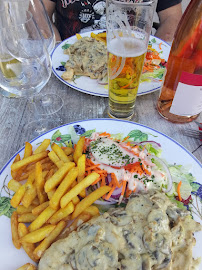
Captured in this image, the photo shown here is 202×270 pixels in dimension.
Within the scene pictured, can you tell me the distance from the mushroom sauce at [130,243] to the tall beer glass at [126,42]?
918 mm

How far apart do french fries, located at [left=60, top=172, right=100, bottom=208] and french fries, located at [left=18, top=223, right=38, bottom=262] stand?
0.23 metres

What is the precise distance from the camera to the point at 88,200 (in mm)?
1327

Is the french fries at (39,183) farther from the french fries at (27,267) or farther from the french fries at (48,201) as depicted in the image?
the french fries at (27,267)

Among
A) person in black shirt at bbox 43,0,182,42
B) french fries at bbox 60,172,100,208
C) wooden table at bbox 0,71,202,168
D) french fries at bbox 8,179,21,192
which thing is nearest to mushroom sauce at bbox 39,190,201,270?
french fries at bbox 60,172,100,208

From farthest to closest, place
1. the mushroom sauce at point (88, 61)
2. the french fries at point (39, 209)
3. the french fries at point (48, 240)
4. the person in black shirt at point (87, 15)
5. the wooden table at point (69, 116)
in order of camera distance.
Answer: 1. the person in black shirt at point (87, 15)
2. the mushroom sauce at point (88, 61)
3. the wooden table at point (69, 116)
4. the french fries at point (39, 209)
5. the french fries at point (48, 240)

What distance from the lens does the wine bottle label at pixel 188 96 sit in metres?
1.63

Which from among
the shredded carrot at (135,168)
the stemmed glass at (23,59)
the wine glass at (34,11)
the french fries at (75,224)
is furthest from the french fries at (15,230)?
the wine glass at (34,11)

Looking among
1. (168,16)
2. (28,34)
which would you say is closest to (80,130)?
(28,34)

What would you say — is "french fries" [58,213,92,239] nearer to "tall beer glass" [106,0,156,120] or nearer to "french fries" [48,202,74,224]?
"french fries" [48,202,74,224]

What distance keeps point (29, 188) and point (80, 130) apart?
63 centimetres

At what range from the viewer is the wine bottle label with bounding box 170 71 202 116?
5.34 feet

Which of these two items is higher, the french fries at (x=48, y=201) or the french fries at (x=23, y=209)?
the french fries at (x=48, y=201)

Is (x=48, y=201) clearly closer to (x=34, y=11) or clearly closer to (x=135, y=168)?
(x=135, y=168)

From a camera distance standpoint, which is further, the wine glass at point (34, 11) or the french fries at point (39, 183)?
the wine glass at point (34, 11)
